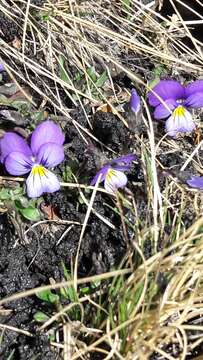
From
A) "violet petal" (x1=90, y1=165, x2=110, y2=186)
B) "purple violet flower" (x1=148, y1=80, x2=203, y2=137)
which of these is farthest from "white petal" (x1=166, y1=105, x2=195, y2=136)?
"violet petal" (x1=90, y1=165, x2=110, y2=186)

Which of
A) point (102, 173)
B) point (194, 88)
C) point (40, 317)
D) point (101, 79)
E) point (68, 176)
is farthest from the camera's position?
point (101, 79)

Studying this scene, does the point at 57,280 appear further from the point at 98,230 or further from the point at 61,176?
the point at 61,176

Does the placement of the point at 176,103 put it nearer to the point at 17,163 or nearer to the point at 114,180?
the point at 114,180

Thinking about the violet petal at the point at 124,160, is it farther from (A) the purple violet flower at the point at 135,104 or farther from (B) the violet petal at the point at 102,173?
(A) the purple violet flower at the point at 135,104

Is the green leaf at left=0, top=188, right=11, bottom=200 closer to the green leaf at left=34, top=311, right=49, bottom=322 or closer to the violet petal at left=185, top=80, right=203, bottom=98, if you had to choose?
the green leaf at left=34, top=311, right=49, bottom=322

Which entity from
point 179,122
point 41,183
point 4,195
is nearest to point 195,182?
point 179,122

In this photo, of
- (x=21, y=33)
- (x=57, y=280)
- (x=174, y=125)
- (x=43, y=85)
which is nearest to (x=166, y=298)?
(x=57, y=280)
